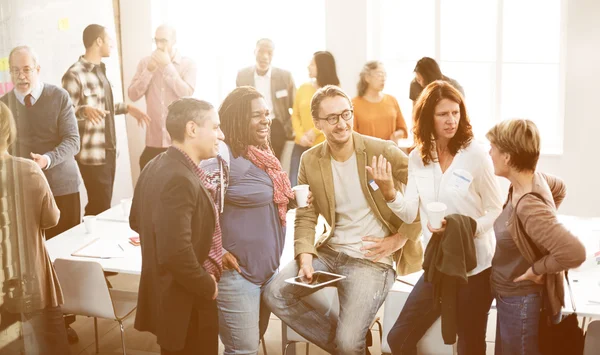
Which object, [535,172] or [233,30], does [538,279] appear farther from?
[233,30]

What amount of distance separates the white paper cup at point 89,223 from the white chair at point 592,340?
259 centimetres

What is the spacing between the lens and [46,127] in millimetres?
3203

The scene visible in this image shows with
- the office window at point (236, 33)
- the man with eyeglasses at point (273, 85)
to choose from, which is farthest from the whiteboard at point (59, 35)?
the man with eyeglasses at point (273, 85)

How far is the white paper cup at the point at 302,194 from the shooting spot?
3184 millimetres

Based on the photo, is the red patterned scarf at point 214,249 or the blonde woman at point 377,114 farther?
the blonde woman at point 377,114

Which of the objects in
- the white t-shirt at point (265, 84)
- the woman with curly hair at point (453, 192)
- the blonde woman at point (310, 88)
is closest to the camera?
the woman with curly hair at point (453, 192)

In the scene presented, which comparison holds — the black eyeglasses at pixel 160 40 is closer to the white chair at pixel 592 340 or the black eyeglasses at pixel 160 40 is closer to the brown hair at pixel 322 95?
the brown hair at pixel 322 95

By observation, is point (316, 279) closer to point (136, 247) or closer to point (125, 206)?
point (136, 247)

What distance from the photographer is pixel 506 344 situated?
9.10 ft

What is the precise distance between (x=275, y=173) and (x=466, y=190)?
34.9 inches

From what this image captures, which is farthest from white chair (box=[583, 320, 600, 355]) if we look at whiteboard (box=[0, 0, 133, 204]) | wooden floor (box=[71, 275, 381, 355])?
whiteboard (box=[0, 0, 133, 204])

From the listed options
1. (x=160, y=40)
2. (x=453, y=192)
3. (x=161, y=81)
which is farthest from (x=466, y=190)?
(x=160, y=40)

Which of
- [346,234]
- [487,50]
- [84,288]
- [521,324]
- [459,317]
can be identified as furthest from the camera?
[487,50]

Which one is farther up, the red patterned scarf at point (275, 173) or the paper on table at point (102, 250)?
the red patterned scarf at point (275, 173)
